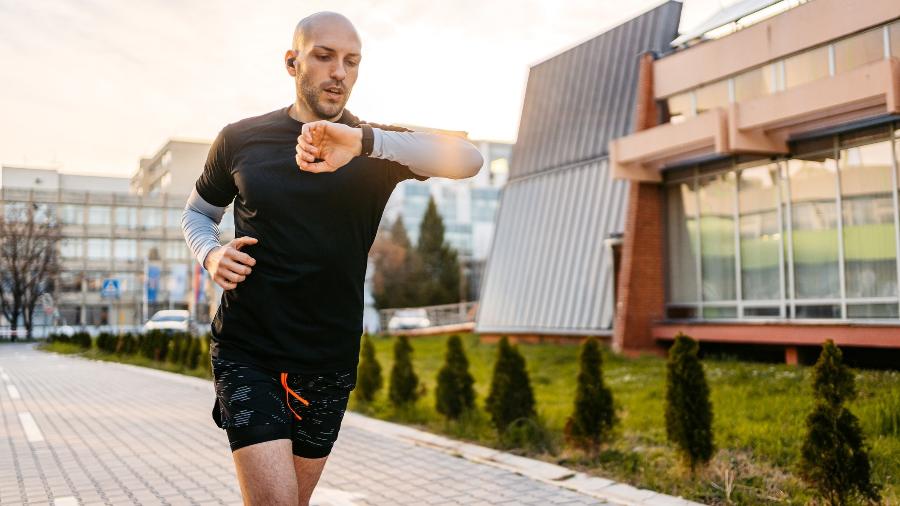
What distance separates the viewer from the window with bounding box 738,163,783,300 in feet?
57.0

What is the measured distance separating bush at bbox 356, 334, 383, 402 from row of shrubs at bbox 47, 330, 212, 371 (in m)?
5.12

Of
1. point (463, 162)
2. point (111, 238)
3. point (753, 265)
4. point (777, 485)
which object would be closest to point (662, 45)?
point (753, 265)

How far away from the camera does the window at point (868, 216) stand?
15.1 meters

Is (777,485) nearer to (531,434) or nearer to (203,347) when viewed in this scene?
(531,434)

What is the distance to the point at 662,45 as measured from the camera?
68.4 feet

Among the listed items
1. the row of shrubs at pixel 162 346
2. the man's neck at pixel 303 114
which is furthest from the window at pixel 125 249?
the man's neck at pixel 303 114

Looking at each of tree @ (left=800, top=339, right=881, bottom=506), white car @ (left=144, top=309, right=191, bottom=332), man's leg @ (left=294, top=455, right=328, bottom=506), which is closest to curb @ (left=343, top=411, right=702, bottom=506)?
tree @ (left=800, top=339, right=881, bottom=506)

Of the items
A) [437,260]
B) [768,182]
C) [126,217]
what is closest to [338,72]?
[768,182]

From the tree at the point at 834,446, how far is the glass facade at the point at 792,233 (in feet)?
33.8

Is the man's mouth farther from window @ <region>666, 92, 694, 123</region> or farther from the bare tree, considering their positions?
the bare tree

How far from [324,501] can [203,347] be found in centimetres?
1701

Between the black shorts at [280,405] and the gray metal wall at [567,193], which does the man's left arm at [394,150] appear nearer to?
the black shorts at [280,405]

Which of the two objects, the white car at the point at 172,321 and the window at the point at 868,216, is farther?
the white car at the point at 172,321

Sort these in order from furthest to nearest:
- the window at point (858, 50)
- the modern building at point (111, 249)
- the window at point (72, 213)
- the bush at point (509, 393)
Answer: the window at point (72, 213) < the modern building at point (111, 249) < the window at point (858, 50) < the bush at point (509, 393)
